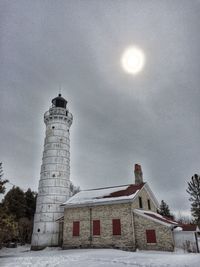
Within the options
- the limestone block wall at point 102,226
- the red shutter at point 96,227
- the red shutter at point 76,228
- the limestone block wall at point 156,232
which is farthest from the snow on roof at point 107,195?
the limestone block wall at point 156,232

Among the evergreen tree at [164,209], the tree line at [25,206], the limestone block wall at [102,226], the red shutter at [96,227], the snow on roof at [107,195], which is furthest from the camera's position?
the evergreen tree at [164,209]

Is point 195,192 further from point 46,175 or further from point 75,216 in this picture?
point 46,175

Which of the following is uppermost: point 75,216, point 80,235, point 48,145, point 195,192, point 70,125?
point 70,125

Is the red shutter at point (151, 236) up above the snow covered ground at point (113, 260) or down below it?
above

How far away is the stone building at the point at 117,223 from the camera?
15.9 m

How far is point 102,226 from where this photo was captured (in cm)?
1809

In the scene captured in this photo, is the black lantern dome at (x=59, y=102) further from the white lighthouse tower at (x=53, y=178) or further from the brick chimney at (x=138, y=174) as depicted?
the brick chimney at (x=138, y=174)

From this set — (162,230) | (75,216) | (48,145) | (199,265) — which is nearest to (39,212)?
(75,216)

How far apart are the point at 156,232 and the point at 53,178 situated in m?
14.5

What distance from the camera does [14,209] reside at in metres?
31.1

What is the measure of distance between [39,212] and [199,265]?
Result: 20.7 meters

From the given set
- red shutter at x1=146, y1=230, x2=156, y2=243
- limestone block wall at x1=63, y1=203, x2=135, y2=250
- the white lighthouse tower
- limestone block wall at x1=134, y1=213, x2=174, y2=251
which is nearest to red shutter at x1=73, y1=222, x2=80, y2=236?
limestone block wall at x1=63, y1=203, x2=135, y2=250

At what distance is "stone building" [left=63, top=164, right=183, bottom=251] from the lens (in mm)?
15945

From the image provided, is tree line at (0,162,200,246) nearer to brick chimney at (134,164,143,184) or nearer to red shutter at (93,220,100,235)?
brick chimney at (134,164,143,184)
